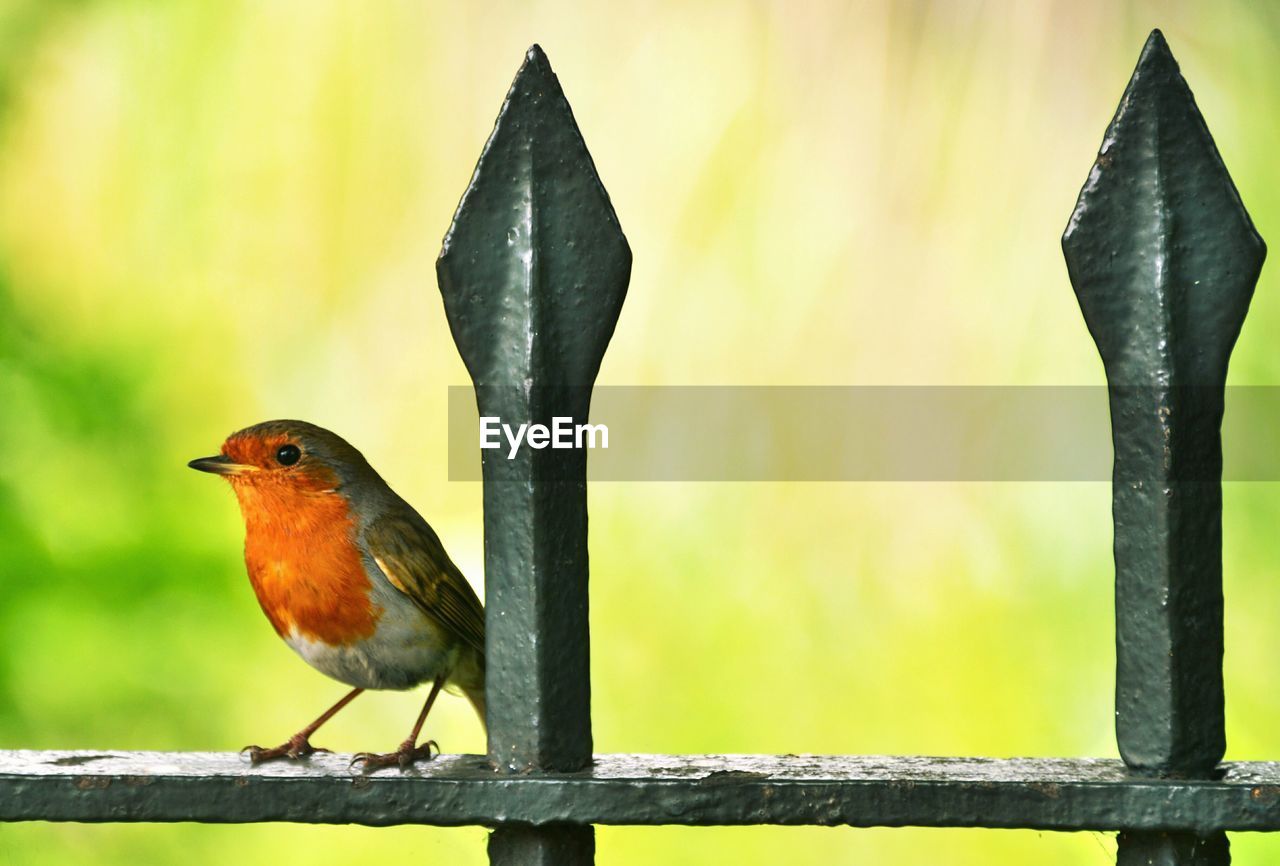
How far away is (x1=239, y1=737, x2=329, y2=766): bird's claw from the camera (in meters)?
1.87

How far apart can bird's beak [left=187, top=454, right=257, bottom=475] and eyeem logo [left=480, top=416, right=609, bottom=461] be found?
82cm

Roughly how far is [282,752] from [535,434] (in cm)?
66

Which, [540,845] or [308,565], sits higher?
[308,565]

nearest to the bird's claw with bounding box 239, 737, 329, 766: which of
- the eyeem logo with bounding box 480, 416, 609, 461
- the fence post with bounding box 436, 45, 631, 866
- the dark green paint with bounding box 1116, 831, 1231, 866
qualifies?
the fence post with bounding box 436, 45, 631, 866

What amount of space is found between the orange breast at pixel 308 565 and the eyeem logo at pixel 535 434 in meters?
0.71

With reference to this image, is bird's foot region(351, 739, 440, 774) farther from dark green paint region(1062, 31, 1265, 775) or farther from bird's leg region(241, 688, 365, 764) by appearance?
dark green paint region(1062, 31, 1265, 775)

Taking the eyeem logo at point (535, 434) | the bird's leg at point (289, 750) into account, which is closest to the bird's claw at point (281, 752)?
the bird's leg at point (289, 750)

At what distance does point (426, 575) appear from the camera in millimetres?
2373

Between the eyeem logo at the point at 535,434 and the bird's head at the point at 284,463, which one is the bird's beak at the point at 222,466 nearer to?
the bird's head at the point at 284,463

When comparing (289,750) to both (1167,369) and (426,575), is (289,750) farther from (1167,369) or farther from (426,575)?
(1167,369)

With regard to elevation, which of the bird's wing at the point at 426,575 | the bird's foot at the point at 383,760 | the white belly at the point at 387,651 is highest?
the bird's wing at the point at 426,575

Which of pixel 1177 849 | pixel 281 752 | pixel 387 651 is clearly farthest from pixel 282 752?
pixel 1177 849

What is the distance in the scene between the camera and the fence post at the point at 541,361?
1709mm

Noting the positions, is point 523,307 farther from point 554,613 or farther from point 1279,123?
point 1279,123
